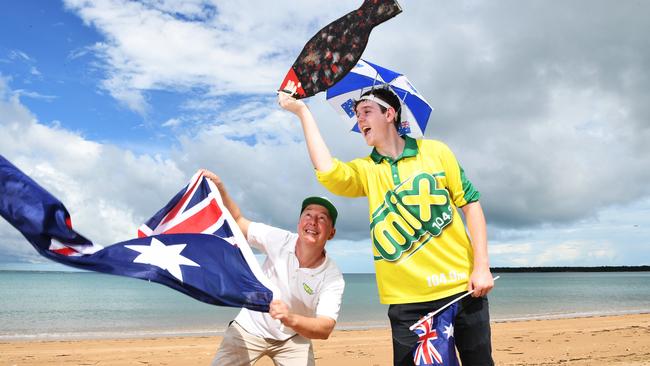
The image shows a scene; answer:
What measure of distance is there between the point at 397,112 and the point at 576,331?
493 inches

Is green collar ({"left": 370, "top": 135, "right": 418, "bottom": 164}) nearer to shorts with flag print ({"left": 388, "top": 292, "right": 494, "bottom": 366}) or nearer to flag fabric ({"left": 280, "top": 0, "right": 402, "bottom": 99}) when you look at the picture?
flag fabric ({"left": 280, "top": 0, "right": 402, "bottom": 99})

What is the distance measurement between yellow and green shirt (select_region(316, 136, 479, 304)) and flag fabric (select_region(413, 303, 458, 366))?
0.38ft

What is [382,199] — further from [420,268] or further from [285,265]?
[285,265]

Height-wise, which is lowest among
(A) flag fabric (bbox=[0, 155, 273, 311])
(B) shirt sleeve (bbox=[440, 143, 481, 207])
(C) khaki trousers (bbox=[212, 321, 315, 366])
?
(C) khaki trousers (bbox=[212, 321, 315, 366])

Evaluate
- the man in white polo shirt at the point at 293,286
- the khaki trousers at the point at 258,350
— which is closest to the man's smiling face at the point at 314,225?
the man in white polo shirt at the point at 293,286

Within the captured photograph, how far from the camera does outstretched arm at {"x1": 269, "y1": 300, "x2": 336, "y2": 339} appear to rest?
331 centimetres

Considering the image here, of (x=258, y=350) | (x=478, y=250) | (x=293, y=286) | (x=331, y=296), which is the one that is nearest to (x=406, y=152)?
(x=478, y=250)

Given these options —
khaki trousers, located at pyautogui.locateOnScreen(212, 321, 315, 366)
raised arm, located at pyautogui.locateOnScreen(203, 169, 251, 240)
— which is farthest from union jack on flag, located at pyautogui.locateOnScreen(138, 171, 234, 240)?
khaki trousers, located at pyautogui.locateOnScreen(212, 321, 315, 366)

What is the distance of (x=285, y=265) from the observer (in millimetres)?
3838

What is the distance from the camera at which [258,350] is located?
3.87 metres

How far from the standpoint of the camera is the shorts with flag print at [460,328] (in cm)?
301

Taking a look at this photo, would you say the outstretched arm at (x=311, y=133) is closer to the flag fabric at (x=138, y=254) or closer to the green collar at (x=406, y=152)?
the green collar at (x=406, y=152)

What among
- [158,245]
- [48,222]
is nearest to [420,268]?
[158,245]

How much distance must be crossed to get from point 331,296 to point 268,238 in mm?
639
